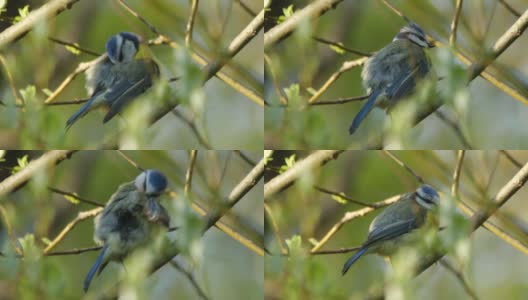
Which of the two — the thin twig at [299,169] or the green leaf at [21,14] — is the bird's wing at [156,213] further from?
the green leaf at [21,14]

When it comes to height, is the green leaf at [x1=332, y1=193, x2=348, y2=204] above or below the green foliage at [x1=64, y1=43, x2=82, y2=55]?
below

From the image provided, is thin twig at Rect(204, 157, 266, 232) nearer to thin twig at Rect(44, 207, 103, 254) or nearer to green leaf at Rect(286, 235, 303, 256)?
green leaf at Rect(286, 235, 303, 256)

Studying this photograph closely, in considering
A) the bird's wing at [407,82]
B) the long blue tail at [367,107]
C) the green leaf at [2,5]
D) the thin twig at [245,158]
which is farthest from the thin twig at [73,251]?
the bird's wing at [407,82]

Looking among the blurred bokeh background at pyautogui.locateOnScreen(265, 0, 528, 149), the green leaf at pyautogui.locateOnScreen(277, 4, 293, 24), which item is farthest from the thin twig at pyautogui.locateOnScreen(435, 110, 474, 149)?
the green leaf at pyautogui.locateOnScreen(277, 4, 293, 24)

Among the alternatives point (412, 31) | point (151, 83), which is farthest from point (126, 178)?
point (412, 31)

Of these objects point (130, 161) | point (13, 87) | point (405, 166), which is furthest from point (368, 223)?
point (13, 87)

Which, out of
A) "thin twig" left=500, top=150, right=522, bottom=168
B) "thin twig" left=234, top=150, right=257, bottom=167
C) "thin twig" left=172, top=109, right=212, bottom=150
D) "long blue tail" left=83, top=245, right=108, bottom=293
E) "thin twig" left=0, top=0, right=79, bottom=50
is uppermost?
"thin twig" left=0, top=0, right=79, bottom=50

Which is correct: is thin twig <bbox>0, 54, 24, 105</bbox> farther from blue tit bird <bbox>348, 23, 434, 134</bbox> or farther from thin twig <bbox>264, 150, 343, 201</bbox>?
blue tit bird <bbox>348, 23, 434, 134</bbox>
